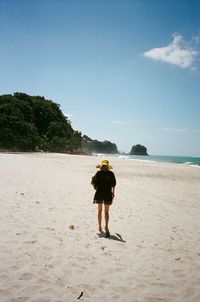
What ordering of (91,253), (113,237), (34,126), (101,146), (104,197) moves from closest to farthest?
→ (91,253) < (113,237) < (104,197) < (34,126) < (101,146)

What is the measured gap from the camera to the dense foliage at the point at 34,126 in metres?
58.3

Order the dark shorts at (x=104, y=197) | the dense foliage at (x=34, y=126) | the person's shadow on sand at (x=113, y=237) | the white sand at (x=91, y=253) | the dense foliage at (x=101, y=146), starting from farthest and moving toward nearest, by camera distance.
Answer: the dense foliage at (x=101, y=146), the dense foliage at (x=34, y=126), the dark shorts at (x=104, y=197), the person's shadow on sand at (x=113, y=237), the white sand at (x=91, y=253)

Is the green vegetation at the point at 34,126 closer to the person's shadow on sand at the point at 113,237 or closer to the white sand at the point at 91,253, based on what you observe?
the white sand at the point at 91,253

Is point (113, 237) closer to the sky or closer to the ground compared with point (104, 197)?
closer to the ground

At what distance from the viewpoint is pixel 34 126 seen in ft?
Result: 218

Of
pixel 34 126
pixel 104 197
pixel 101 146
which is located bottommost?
pixel 104 197

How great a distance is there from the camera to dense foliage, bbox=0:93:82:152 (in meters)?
58.3

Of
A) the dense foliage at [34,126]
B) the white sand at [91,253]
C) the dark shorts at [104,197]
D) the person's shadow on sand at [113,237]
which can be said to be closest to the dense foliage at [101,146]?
the dense foliage at [34,126]

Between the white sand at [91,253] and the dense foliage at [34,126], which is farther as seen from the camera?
the dense foliage at [34,126]

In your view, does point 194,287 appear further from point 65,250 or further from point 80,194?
point 80,194

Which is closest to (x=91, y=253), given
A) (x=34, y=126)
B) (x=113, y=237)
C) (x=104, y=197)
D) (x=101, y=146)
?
(x=113, y=237)

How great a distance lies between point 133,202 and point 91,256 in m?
6.61

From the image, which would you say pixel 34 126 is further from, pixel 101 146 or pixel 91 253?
pixel 101 146

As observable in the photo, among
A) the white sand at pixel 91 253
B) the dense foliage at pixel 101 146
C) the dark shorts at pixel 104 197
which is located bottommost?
the white sand at pixel 91 253
